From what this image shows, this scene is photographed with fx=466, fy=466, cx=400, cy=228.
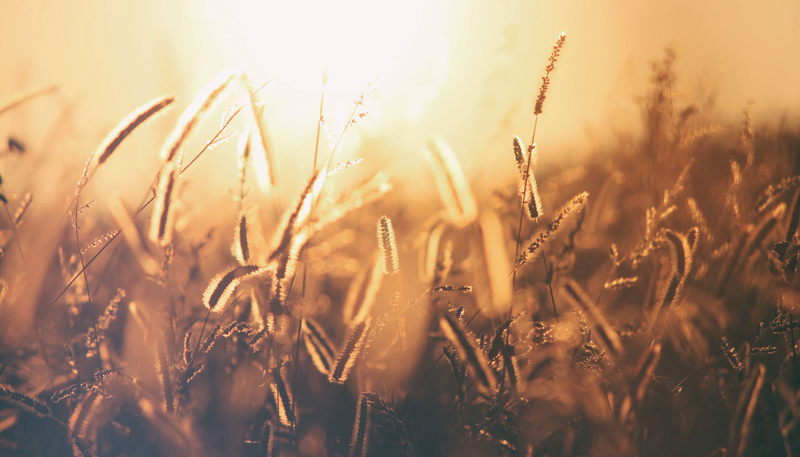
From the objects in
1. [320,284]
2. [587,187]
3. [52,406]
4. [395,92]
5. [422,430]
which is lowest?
[422,430]

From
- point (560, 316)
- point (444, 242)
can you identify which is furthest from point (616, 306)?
point (444, 242)

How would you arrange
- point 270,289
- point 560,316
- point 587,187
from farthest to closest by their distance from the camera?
point 587,187, point 560,316, point 270,289

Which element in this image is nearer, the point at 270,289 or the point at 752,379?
the point at 270,289

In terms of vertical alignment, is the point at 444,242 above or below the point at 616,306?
above

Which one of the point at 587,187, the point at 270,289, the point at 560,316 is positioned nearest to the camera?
the point at 270,289

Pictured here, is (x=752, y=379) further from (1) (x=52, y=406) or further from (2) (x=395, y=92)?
(1) (x=52, y=406)

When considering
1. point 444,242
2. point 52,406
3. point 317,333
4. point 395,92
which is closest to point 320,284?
point 317,333

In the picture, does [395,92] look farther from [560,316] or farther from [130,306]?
[130,306]
